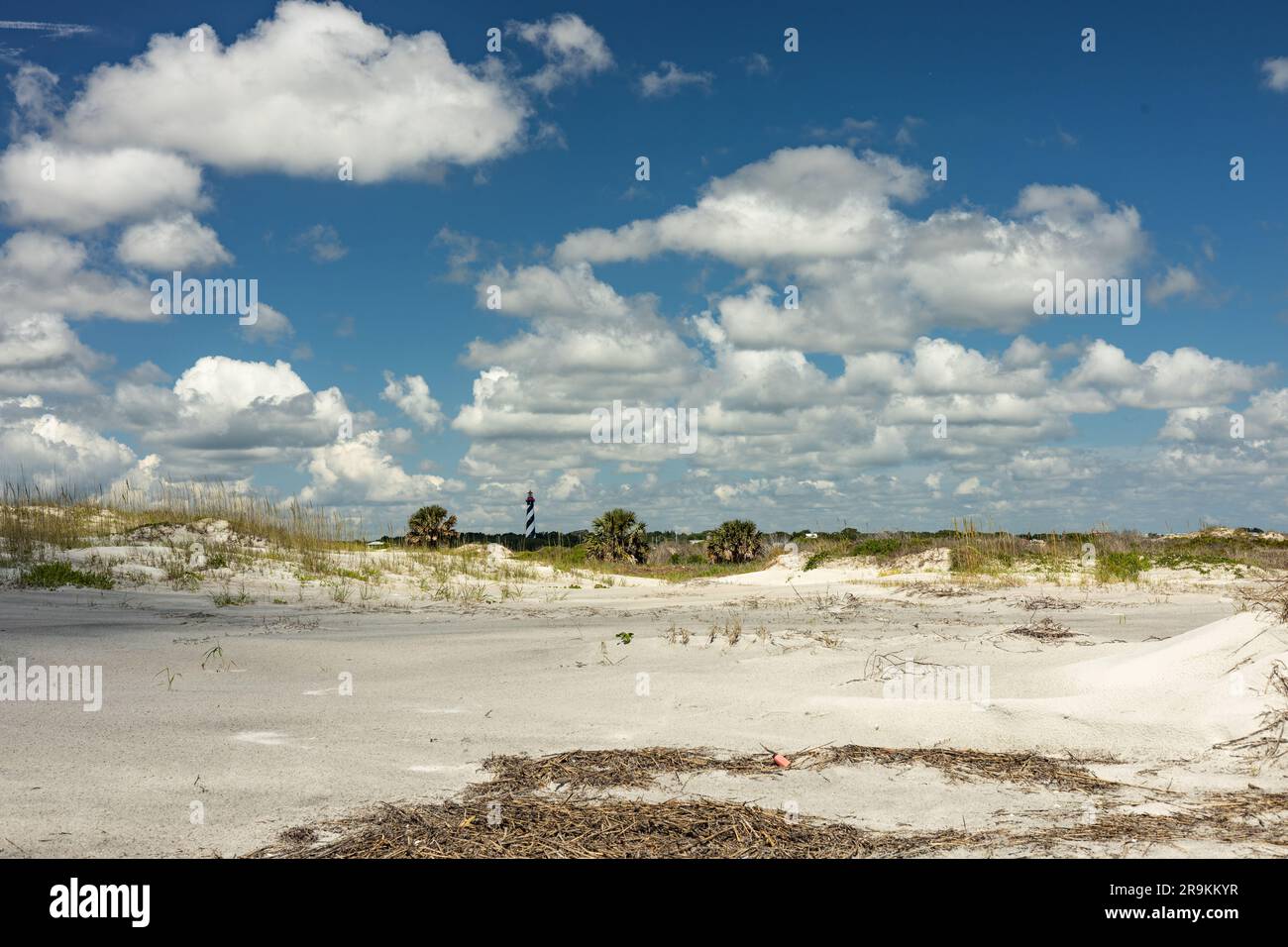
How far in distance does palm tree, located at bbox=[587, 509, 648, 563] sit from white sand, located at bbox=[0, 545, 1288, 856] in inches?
1070

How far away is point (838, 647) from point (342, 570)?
12931 mm

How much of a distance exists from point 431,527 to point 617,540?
825 centimetres

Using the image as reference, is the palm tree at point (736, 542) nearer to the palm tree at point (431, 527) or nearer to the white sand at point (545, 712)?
the palm tree at point (431, 527)

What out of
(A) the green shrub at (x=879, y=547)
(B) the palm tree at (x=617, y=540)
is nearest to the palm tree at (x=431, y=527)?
(B) the palm tree at (x=617, y=540)

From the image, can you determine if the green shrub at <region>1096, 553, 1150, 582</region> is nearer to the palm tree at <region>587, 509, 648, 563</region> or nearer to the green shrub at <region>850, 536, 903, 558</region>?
the green shrub at <region>850, 536, 903, 558</region>

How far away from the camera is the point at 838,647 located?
9.56 m

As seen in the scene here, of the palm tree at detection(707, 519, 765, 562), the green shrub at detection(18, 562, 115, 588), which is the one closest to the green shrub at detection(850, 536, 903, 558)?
the palm tree at detection(707, 519, 765, 562)

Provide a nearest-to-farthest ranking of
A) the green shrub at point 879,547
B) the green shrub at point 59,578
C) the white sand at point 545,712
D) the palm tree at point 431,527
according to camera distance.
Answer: the white sand at point 545,712 → the green shrub at point 59,578 → the green shrub at point 879,547 → the palm tree at point 431,527

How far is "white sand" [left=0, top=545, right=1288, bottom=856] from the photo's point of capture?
4500mm

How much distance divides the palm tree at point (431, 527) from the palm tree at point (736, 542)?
39.7 ft

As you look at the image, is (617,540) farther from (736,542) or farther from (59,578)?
(59,578)

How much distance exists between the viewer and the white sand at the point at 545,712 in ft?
14.8

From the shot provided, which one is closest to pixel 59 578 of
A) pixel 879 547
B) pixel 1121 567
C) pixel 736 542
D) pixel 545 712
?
pixel 545 712
